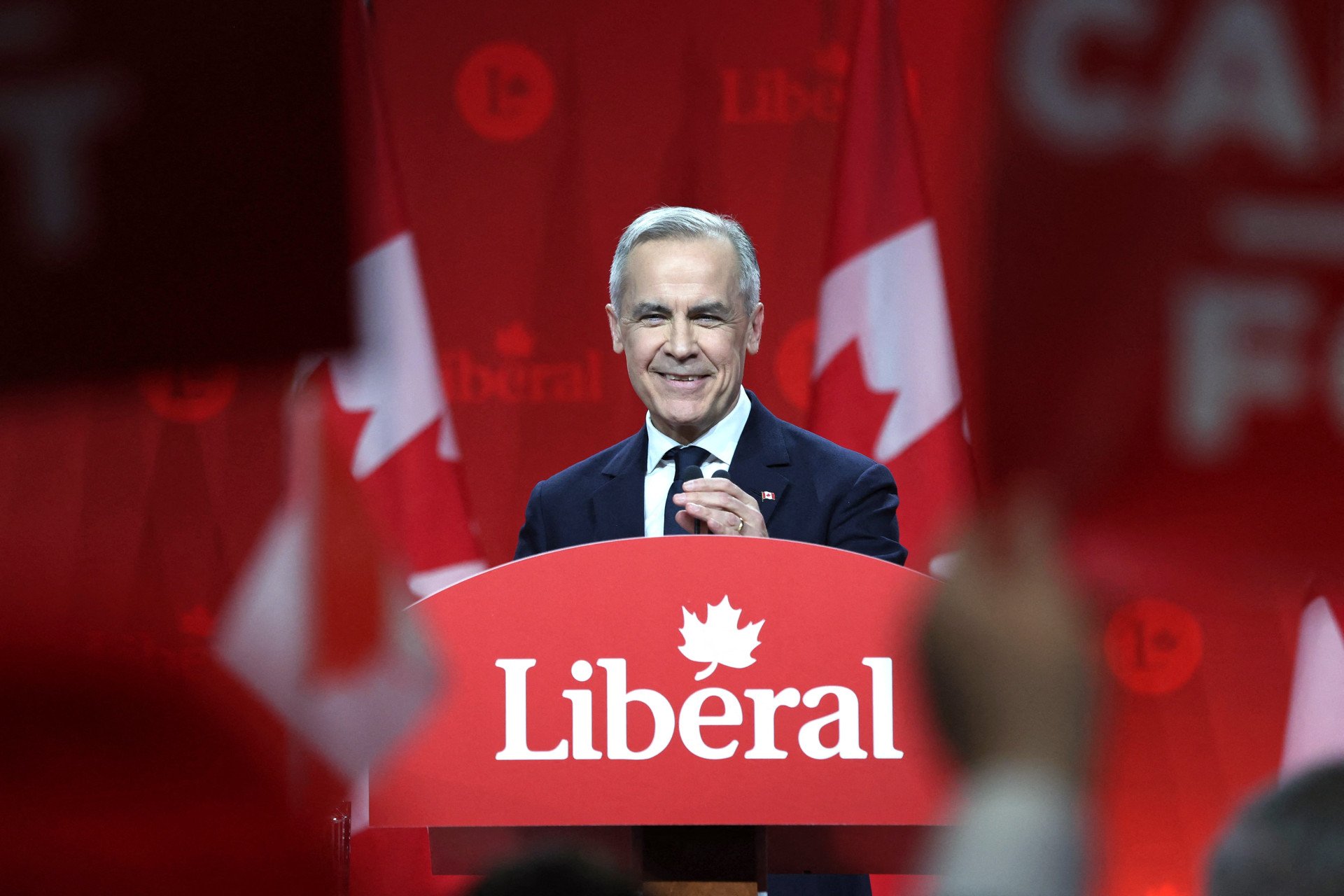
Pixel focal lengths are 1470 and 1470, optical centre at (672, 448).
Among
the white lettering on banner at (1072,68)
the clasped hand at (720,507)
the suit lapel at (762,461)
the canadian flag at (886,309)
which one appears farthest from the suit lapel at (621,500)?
the canadian flag at (886,309)

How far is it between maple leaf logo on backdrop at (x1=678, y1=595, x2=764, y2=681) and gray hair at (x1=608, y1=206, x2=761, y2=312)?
2.16ft

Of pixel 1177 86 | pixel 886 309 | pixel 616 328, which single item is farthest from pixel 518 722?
pixel 886 309

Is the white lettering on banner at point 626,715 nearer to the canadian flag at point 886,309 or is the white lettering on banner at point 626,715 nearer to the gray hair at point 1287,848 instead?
the gray hair at point 1287,848

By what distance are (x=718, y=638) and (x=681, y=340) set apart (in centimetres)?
75

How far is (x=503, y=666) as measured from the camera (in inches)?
39.3

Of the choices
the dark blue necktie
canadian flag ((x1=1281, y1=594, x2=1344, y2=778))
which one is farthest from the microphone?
canadian flag ((x1=1281, y1=594, x2=1344, y2=778))

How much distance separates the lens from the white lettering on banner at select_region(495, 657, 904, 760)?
0.97 metres

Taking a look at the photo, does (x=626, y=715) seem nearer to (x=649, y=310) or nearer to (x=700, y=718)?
(x=700, y=718)

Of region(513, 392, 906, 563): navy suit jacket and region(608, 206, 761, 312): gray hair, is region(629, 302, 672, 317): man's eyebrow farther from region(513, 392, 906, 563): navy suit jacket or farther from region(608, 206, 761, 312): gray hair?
region(513, 392, 906, 563): navy suit jacket

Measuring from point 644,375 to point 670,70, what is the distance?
2072 millimetres

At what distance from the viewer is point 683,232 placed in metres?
1.61

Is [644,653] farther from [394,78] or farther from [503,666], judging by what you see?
[394,78]

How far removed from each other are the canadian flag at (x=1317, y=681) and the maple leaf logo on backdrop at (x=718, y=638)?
2.69 metres

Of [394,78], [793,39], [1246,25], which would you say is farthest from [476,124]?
[1246,25]
